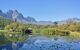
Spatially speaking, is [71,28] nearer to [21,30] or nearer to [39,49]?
[21,30]

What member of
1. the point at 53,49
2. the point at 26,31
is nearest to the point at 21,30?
the point at 26,31

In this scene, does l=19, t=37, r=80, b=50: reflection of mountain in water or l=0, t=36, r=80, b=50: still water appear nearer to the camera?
l=0, t=36, r=80, b=50: still water

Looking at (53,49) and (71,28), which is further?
(71,28)

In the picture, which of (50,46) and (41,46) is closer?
(41,46)

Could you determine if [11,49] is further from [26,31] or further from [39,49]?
[26,31]

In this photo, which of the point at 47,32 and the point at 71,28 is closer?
the point at 47,32

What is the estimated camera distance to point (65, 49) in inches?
1209

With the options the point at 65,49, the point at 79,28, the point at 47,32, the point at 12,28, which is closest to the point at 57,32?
the point at 47,32

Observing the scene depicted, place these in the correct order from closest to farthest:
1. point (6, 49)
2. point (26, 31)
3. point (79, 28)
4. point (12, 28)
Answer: point (6, 49) < point (79, 28) < point (26, 31) < point (12, 28)

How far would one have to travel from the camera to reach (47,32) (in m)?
85.2

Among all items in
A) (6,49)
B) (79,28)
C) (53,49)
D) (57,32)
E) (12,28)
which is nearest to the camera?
(6,49)

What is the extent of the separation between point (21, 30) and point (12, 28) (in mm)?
10277

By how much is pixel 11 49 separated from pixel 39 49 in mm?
4061

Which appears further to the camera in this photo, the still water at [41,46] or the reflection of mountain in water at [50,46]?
the reflection of mountain in water at [50,46]
